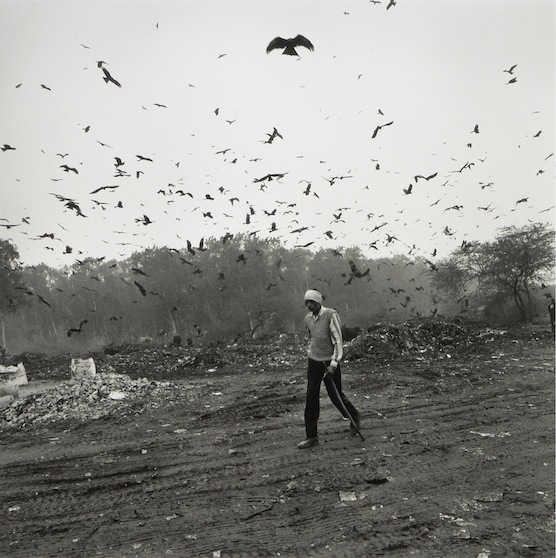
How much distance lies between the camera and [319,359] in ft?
14.6

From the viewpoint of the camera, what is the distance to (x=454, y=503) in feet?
9.82

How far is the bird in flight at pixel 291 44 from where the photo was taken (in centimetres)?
428

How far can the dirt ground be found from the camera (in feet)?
8.77

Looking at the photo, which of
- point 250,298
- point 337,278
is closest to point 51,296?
point 250,298

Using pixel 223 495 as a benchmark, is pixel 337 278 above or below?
above

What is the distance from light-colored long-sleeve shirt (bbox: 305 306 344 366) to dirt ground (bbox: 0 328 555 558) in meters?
0.96

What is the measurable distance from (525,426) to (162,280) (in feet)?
114

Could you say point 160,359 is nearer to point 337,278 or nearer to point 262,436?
point 262,436

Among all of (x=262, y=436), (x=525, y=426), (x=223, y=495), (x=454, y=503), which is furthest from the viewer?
(x=262, y=436)

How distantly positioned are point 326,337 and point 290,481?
58.8 inches

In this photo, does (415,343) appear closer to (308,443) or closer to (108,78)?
(308,443)

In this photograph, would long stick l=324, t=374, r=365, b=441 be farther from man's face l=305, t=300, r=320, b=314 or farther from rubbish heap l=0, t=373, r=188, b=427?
rubbish heap l=0, t=373, r=188, b=427

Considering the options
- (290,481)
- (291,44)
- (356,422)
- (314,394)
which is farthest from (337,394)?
(291,44)

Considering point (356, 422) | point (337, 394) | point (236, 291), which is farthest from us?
point (236, 291)
